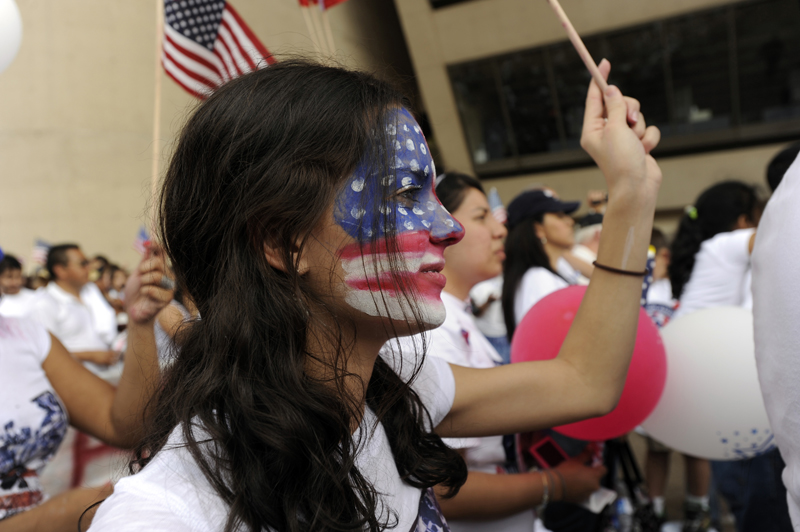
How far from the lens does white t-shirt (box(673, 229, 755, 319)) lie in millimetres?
3447

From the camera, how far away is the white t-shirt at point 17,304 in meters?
5.92

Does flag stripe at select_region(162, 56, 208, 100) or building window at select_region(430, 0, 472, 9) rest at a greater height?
building window at select_region(430, 0, 472, 9)

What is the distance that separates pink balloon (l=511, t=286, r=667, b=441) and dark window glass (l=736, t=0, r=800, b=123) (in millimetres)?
13955

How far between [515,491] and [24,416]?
5.13ft

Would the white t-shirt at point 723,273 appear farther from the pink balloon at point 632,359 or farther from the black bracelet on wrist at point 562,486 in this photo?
the black bracelet on wrist at point 562,486

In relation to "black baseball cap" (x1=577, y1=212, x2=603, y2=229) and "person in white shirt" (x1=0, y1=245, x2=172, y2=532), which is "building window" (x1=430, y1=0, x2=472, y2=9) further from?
"person in white shirt" (x1=0, y1=245, x2=172, y2=532)

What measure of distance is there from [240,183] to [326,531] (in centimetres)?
60

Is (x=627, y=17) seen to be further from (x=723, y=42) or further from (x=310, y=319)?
(x=310, y=319)

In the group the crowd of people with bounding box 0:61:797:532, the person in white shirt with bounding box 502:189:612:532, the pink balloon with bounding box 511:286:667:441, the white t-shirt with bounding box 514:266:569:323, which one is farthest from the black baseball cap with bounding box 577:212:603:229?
the crowd of people with bounding box 0:61:797:532

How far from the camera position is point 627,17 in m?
13.9

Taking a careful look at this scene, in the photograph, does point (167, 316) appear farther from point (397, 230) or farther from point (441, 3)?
point (441, 3)

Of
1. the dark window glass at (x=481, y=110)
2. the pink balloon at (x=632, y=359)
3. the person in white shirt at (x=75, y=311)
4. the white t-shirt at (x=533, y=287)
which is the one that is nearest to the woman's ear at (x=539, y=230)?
the white t-shirt at (x=533, y=287)

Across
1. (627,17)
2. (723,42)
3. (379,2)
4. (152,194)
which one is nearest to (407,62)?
(379,2)

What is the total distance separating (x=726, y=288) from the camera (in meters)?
3.52
